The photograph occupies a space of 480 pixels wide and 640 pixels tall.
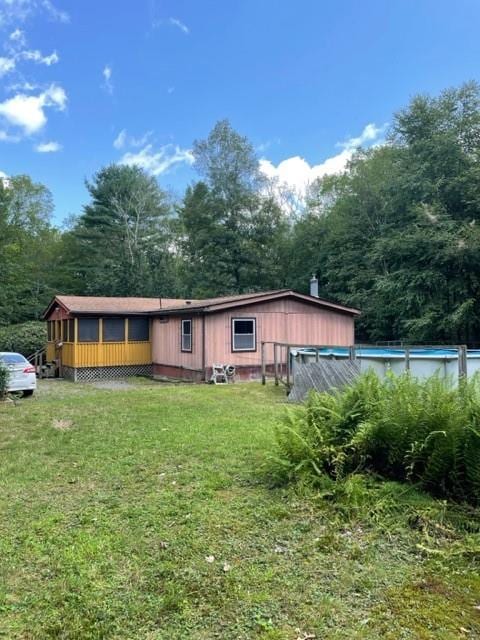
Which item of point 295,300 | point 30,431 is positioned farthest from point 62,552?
point 295,300

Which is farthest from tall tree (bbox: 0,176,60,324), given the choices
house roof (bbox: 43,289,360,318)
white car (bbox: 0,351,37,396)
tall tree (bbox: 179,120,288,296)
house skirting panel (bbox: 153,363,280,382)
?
white car (bbox: 0,351,37,396)

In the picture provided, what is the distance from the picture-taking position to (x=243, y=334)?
A: 49.2 ft

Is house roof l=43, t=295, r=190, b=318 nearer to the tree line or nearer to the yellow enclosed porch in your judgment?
the yellow enclosed porch

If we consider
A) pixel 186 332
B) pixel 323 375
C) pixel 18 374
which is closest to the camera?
pixel 323 375

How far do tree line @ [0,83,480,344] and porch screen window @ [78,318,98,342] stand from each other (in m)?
6.81

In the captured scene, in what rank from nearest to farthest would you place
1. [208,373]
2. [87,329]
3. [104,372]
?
[208,373]
[87,329]
[104,372]

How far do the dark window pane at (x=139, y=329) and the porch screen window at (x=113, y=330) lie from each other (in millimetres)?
306

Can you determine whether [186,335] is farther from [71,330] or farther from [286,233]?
[286,233]

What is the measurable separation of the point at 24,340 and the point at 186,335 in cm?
1143

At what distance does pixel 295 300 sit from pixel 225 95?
13.7 m

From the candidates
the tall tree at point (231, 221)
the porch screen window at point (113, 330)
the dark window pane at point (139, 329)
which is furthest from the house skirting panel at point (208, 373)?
the tall tree at point (231, 221)

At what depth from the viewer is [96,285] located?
99.4 ft

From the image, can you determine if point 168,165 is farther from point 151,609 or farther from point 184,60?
point 151,609

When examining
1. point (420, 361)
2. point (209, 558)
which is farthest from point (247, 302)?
point (209, 558)
